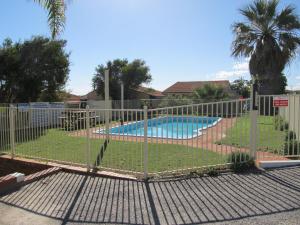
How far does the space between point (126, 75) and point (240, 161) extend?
34.8 m

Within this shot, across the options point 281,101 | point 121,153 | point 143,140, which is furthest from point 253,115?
point 121,153

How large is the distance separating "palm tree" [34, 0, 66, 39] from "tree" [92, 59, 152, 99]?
31.6m

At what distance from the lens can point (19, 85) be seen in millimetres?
21828

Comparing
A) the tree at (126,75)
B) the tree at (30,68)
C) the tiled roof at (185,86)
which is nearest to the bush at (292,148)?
the tree at (30,68)

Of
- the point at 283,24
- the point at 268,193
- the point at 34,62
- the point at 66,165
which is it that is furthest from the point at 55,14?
the point at 283,24

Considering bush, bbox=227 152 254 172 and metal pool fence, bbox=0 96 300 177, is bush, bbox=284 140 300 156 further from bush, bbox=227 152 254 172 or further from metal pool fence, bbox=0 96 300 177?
bush, bbox=227 152 254 172

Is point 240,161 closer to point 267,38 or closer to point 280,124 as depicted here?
point 280,124

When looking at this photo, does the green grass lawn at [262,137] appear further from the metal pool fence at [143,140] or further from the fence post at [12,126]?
the fence post at [12,126]

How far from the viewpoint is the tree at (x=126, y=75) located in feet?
134

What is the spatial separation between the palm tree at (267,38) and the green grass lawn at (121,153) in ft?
43.8

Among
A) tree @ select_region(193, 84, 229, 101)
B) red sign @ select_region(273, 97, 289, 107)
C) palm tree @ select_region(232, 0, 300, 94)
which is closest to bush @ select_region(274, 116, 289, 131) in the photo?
red sign @ select_region(273, 97, 289, 107)

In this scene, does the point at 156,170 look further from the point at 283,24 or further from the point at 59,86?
the point at 59,86

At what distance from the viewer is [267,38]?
66.4 feet

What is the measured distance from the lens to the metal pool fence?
704 cm
